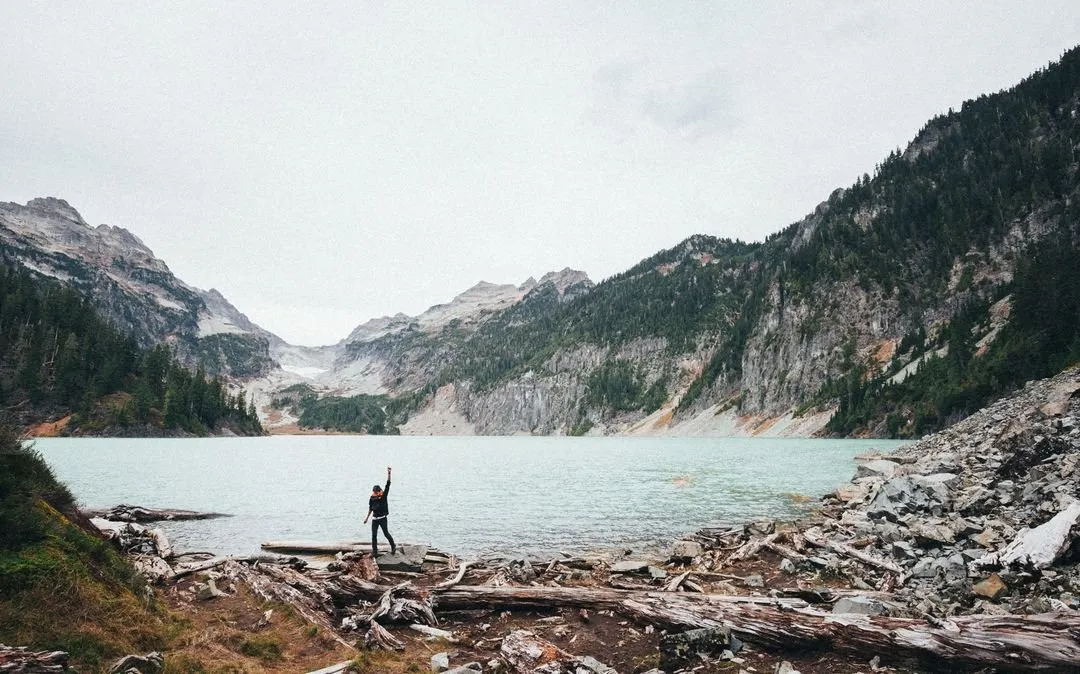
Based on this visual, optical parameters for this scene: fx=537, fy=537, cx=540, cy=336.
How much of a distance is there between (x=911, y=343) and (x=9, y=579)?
175 metres

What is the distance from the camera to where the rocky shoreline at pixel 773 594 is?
8977mm

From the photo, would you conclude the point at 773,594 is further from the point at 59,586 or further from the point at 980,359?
the point at 980,359

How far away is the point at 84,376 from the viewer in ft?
465

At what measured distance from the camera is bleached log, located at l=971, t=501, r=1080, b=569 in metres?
10.8

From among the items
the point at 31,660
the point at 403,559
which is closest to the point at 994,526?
the point at 403,559

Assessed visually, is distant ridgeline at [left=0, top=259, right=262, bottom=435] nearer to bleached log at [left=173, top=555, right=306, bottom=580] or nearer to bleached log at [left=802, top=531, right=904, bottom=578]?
bleached log at [left=173, top=555, right=306, bottom=580]

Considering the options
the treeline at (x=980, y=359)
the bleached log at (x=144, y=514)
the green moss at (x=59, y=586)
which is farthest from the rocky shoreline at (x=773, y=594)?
the treeline at (x=980, y=359)

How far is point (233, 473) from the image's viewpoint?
61.7m

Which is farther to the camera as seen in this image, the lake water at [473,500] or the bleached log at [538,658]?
the lake water at [473,500]

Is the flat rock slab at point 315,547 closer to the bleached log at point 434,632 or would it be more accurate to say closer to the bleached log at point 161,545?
the bleached log at point 161,545

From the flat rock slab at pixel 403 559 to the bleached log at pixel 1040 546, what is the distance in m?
15.9

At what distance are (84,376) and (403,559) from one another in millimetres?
168564

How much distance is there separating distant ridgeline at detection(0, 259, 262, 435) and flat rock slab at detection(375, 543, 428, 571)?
14933 centimetres

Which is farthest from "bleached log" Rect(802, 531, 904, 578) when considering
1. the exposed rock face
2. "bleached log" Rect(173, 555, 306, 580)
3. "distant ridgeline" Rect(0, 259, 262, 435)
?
"distant ridgeline" Rect(0, 259, 262, 435)
